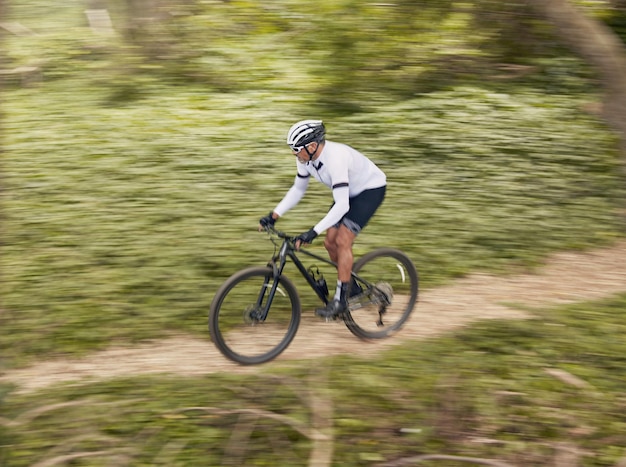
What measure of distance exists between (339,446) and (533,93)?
9238 mm

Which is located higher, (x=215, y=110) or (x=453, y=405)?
(x=215, y=110)

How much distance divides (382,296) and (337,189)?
138cm

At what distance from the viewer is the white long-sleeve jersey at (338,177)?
6.10 m

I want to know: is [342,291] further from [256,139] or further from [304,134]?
[256,139]

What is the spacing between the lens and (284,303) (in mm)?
6316

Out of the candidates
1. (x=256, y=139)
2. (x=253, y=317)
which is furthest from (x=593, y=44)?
(x=253, y=317)

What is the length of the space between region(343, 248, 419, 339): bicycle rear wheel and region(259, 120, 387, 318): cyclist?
23 centimetres

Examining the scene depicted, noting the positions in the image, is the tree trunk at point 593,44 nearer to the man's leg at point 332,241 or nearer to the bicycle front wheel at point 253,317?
the man's leg at point 332,241

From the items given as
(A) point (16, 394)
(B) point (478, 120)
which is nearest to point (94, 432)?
(A) point (16, 394)

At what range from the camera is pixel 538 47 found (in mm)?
13320

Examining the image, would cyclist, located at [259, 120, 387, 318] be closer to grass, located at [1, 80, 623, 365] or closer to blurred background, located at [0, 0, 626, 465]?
blurred background, located at [0, 0, 626, 465]

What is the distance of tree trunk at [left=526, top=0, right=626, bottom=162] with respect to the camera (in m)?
8.23

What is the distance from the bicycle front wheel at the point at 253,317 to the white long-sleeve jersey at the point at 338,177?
66 centimetres

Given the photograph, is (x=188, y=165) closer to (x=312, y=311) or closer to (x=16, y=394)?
(x=312, y=311)
